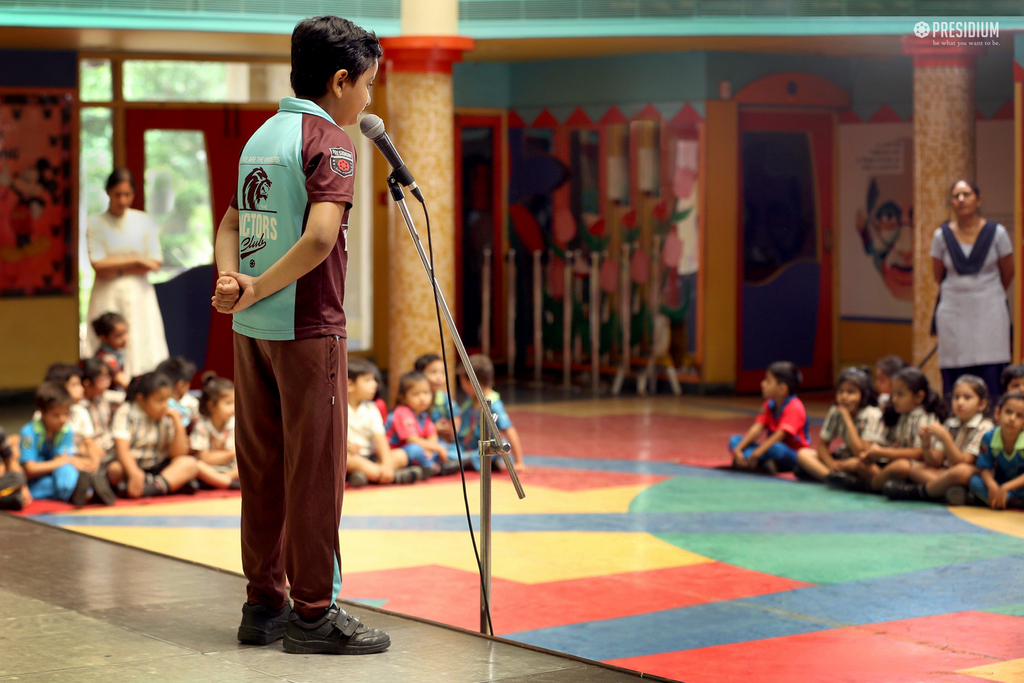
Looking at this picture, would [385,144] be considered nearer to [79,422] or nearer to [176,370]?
[79,422]

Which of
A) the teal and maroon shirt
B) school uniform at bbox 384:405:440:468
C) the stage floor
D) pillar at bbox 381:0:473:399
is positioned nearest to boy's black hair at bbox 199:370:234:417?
school uniform at bbox 384:405:440:468

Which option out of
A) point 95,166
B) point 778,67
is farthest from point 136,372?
point 778,67

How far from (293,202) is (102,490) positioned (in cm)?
398

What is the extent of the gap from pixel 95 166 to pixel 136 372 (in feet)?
11.8

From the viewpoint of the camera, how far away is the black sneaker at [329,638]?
4184 millimetres

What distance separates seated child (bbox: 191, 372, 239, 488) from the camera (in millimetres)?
8094

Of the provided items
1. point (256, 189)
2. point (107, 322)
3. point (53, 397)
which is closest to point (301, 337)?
point (256, 189)

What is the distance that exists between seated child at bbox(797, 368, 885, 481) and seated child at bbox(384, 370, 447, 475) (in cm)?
220

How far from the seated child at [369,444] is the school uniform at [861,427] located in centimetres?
241

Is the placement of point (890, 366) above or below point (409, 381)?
above

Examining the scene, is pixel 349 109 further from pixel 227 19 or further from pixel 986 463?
pixel 227 19

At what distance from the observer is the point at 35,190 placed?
11922mm

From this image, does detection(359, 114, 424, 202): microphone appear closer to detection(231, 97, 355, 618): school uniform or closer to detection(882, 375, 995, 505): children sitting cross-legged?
detection(231, 97, 355, 618): school uniform

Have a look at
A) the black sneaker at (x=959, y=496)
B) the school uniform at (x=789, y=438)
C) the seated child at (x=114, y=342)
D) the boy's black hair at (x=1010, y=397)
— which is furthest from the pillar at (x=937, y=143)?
the seated child at (x=114, y=342)
